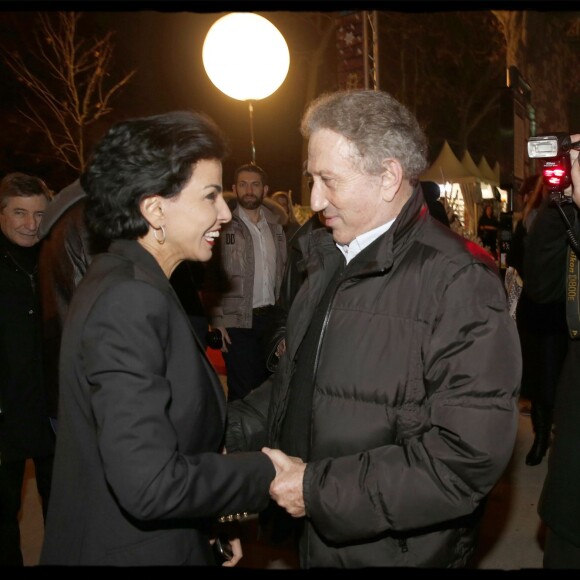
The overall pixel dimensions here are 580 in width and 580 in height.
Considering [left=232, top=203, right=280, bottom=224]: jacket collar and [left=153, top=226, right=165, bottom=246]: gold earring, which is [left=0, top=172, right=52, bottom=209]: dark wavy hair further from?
[left=232, top=203, right=280, bottom=224]: jacket collar

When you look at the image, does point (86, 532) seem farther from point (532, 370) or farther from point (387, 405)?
point (532, 370)

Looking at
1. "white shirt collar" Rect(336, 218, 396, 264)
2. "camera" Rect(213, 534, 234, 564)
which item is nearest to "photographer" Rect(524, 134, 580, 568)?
"white shirt collar" Rect(336, 218, 396, 264)

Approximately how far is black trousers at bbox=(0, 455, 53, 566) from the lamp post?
4.01 metres

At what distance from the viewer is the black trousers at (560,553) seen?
2.18 metres

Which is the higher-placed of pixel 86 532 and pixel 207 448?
pixel 207 448

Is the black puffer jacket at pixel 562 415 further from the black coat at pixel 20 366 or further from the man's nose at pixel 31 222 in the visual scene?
the man's nose at pixel 31 222

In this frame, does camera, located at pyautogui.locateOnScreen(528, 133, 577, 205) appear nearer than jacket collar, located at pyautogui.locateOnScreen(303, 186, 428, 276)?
No

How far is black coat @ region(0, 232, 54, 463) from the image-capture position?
10.7ft

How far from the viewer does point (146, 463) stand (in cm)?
141

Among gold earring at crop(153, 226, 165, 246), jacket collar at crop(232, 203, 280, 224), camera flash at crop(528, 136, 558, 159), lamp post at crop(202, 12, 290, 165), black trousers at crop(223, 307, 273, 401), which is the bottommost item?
black trousers at crop(223, 307, 273, 401)

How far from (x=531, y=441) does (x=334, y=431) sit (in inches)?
165

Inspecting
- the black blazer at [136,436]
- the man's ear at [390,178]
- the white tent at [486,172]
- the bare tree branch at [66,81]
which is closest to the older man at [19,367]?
the black blazer at [136,436]

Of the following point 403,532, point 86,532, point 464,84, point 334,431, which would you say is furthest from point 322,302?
point 464,84

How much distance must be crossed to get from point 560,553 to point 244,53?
5048 millimetres
